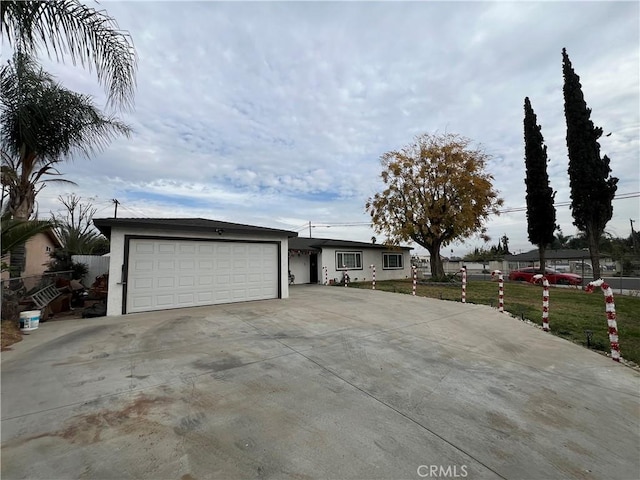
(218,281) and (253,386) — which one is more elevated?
(218,281)

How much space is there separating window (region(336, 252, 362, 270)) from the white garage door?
338 inches

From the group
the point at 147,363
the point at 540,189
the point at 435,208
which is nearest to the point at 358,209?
the point at 435,208

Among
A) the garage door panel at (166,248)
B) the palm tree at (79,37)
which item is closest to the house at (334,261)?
the garage door panel at (166,248)

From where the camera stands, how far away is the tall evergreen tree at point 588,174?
15.8m

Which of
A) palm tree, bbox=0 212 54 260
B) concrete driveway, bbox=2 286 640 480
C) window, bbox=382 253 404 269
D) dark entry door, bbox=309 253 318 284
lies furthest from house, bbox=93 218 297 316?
window, bbox=382 253 404 269

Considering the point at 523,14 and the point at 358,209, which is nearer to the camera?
the point at 523,14

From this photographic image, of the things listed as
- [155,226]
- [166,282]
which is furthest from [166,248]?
[166,282]

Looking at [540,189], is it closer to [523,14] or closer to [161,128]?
[523,14]

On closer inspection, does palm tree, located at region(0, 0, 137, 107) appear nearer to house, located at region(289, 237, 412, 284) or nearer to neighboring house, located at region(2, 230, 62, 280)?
neighboring house, located at region(2, 230, 62, 280)

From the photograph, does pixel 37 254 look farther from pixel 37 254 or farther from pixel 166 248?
pixel 166 248

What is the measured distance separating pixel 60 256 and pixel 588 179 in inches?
1045

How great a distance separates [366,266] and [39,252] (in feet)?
60.1

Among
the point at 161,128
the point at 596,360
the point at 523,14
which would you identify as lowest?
the point at 596,360

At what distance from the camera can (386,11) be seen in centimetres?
659
